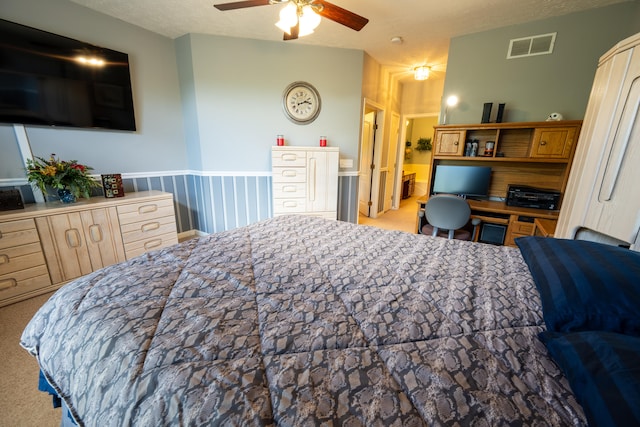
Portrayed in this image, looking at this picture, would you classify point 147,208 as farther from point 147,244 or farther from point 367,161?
point 367,161

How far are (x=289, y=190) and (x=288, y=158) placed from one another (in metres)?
0.41

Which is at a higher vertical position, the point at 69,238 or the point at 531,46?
the point at 531,46

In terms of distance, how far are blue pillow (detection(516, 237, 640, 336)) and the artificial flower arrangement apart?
137 inches

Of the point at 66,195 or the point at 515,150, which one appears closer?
the point at 66,195

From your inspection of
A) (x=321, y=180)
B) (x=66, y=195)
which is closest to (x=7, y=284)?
(x=66, y=195)

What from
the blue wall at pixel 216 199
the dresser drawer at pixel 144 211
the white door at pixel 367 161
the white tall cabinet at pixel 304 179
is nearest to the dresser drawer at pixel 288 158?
the white tall cabinet at pixel 304 179

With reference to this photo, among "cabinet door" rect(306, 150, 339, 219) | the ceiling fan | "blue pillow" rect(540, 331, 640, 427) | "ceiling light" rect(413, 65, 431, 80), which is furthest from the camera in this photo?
"ceiling light" rect(413, 65, 431, 80)

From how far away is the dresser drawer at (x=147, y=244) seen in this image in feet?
8.45

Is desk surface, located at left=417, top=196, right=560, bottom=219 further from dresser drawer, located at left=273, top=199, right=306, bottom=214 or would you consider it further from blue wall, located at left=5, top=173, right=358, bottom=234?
blue wall, located at left=5, top=173, right=358, bottom=234

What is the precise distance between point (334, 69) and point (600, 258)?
3.38m

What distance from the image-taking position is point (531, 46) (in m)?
2.59

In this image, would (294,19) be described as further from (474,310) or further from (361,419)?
(361,419)

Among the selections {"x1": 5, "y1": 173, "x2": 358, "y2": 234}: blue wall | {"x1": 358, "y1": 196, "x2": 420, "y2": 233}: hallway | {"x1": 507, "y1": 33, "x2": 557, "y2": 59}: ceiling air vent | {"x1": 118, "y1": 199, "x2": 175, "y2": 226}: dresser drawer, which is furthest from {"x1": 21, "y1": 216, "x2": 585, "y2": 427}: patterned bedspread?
{"x1": 358, "y1": 196, "x2": 420, "y2": 233}: hallway

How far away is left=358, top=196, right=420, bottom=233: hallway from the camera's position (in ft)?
14.3
